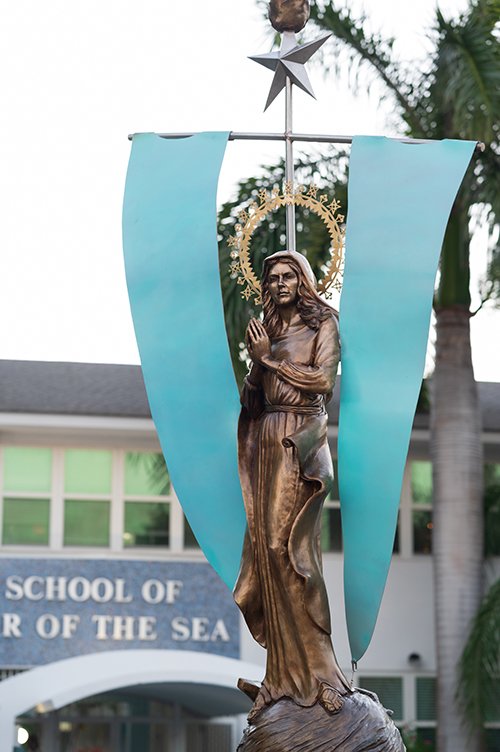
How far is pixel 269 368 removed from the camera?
232 inches

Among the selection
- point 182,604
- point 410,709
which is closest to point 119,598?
point 182,604

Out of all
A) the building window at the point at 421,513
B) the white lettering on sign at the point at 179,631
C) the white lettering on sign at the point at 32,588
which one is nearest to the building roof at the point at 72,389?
the white lettering on sign at the point at 32,588

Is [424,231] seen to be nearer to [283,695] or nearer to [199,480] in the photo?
[199,480]

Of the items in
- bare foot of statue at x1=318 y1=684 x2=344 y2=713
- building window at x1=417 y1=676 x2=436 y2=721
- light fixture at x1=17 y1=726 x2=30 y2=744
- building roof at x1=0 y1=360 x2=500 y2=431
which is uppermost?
building roof at x1=0 y1=360 x2=500 y2=431

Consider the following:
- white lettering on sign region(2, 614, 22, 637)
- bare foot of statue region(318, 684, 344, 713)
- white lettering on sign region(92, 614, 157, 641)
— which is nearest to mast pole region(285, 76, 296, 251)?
bare foot of statue region(318, 684, 344, 713)

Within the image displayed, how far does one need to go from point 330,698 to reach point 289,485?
107 centimetres

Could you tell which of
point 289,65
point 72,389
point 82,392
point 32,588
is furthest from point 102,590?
point 289,65

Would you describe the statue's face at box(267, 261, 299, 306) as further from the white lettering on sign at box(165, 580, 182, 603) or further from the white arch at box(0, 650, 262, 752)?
the white lettering on sign at box(165, 580, 182, 603)

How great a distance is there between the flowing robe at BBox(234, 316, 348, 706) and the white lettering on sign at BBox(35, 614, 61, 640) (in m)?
12.2

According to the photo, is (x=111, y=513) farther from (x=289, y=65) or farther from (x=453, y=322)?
(x=289, y=65)

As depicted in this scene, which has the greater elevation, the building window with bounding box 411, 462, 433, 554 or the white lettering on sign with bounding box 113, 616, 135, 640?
the building window with bounding box 411, 462, 433, 554

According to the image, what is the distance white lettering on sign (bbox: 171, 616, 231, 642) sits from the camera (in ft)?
59.3

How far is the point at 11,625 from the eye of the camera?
57.4ft

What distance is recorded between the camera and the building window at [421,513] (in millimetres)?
19438
